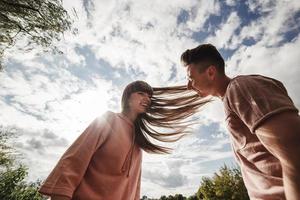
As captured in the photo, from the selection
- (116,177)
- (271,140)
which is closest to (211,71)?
(271,140)

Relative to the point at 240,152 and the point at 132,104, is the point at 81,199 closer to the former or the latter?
the point at 240,152

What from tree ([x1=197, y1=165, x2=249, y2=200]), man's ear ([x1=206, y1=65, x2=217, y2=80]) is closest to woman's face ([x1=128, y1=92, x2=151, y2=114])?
man's ear ([x1=206, y1=65, x2=217, y2=80])

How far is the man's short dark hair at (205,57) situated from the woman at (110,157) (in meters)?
1.28

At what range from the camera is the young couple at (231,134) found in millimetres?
1472

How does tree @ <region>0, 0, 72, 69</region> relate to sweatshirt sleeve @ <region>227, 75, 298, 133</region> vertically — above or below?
above

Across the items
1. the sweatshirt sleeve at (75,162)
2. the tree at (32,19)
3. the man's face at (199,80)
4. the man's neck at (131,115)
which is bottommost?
the sweatshirt sleeve at (75,162)

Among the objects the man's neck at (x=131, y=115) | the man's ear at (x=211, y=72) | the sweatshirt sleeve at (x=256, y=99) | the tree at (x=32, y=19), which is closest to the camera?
the sweatshirt sleeve at (x=256, y=99)

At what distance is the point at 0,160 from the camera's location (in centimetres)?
2523

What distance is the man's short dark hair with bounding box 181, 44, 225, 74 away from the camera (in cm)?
285

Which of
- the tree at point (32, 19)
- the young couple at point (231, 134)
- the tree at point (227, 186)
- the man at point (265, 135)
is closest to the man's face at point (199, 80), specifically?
the young couple at point (231, 134)

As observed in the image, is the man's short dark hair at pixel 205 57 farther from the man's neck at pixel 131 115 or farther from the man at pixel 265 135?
the man's neck at pixel 131 115

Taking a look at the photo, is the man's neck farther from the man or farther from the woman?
the man

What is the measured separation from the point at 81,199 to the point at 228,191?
40.0 m

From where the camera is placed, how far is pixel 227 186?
38.3 metres
